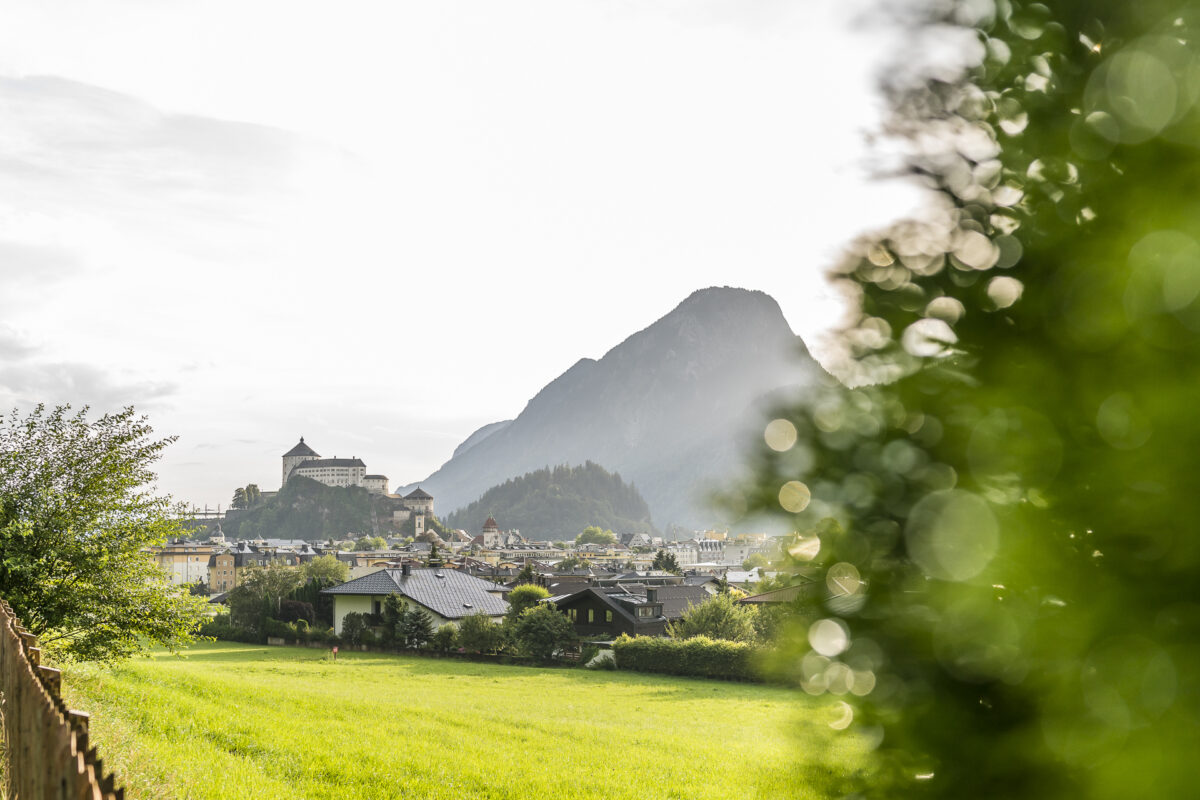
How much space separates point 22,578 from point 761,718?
23.4 m

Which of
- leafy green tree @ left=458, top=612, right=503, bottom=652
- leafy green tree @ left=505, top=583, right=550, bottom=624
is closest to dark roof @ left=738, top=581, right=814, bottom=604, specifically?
leafy green tree @ left=458, top=612, right=503, bottom=652

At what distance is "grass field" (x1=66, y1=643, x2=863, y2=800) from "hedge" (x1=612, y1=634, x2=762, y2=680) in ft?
48.0

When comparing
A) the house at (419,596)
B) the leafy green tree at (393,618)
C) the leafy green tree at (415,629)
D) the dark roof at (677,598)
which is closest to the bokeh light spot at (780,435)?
the leafy green tree at (415,629)

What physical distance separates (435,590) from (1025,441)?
216ft

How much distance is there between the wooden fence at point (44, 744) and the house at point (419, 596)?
176ft

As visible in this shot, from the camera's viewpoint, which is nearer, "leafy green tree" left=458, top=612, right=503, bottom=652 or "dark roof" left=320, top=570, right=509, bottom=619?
"leafy green tree" left=458, top=612, right=503, bottom=652

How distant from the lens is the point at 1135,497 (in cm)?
255

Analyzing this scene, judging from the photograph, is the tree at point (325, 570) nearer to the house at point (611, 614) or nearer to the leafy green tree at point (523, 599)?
the leafy green tree at point (523, 599)

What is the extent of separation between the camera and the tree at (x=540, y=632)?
51.7 metres

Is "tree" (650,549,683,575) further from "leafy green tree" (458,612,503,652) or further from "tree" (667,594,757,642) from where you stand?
"tree" (667,594,757,642)

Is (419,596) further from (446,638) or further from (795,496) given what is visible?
(795,496)

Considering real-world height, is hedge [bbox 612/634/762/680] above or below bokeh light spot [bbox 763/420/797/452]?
below

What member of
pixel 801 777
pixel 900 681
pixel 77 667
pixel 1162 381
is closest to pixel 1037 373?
pixel 1162 381

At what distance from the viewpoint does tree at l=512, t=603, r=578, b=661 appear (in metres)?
51.7
